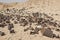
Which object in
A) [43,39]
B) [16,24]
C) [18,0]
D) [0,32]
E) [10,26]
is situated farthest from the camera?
[18,0]

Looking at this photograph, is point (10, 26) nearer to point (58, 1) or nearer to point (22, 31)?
point (22, 31)

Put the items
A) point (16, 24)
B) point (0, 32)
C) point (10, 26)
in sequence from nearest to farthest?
point (0, 32) < point (10, 26) < point (16, 24)

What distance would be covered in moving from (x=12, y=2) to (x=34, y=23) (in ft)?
43.0

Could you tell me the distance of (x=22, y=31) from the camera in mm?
9242

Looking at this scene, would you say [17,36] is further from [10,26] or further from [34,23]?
[34,23]

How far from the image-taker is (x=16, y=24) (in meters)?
10.6

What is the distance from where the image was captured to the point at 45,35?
8.45 m

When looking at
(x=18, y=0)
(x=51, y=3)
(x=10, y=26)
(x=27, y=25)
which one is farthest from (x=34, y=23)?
(x=18, y=0)

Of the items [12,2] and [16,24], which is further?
[12,2]

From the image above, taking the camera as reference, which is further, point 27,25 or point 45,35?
point 27,25

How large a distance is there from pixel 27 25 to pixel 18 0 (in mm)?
13423

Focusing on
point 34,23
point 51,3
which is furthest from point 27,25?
point 51,3

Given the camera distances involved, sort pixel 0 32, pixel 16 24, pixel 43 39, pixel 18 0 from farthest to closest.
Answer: pixel 18 0
pixel 16 24
pixel 0 32
pixel 43 39

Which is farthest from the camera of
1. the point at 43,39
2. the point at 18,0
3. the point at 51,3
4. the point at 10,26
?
the point at 18,0
